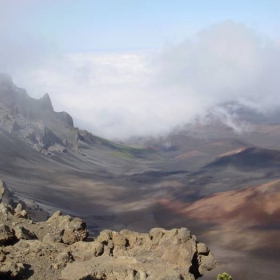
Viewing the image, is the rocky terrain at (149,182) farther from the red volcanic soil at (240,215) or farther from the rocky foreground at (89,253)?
the rocky foreground at (89,253)

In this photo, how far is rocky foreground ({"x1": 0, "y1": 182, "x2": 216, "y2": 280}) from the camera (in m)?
14.4

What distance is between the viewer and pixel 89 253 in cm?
1650

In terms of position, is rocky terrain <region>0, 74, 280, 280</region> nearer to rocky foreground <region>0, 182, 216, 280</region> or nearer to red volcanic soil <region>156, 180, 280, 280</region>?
red volcanic soil <region>156, 180, 280, 280</region>

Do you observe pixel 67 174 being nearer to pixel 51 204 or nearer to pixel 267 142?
pixel 51 204

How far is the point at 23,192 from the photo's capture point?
248ft

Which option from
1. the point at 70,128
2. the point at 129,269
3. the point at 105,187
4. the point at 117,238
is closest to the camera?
the point at 129,269

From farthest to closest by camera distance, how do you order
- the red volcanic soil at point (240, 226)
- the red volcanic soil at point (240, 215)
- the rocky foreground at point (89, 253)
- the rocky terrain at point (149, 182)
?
the rocky terrain at point (149, 182) → the red volcanic soil at point (240, 215) → the red volcanic soil at point (240, 226) → the rocky foreground at point (89, 253)

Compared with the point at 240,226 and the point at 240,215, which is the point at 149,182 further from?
the point at 240,226

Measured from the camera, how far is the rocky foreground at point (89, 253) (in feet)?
47.3

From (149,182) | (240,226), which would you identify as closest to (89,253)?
(240,226)

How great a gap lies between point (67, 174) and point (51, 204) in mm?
29740

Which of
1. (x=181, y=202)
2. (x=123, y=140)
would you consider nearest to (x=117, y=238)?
(x=181, y=202)

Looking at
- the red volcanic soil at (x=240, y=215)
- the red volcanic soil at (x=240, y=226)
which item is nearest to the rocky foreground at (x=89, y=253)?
the red volcanic soil at (x=240, y=226)

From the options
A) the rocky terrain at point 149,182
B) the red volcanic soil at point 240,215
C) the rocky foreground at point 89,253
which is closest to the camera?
the rocky foreground at point 89,253
